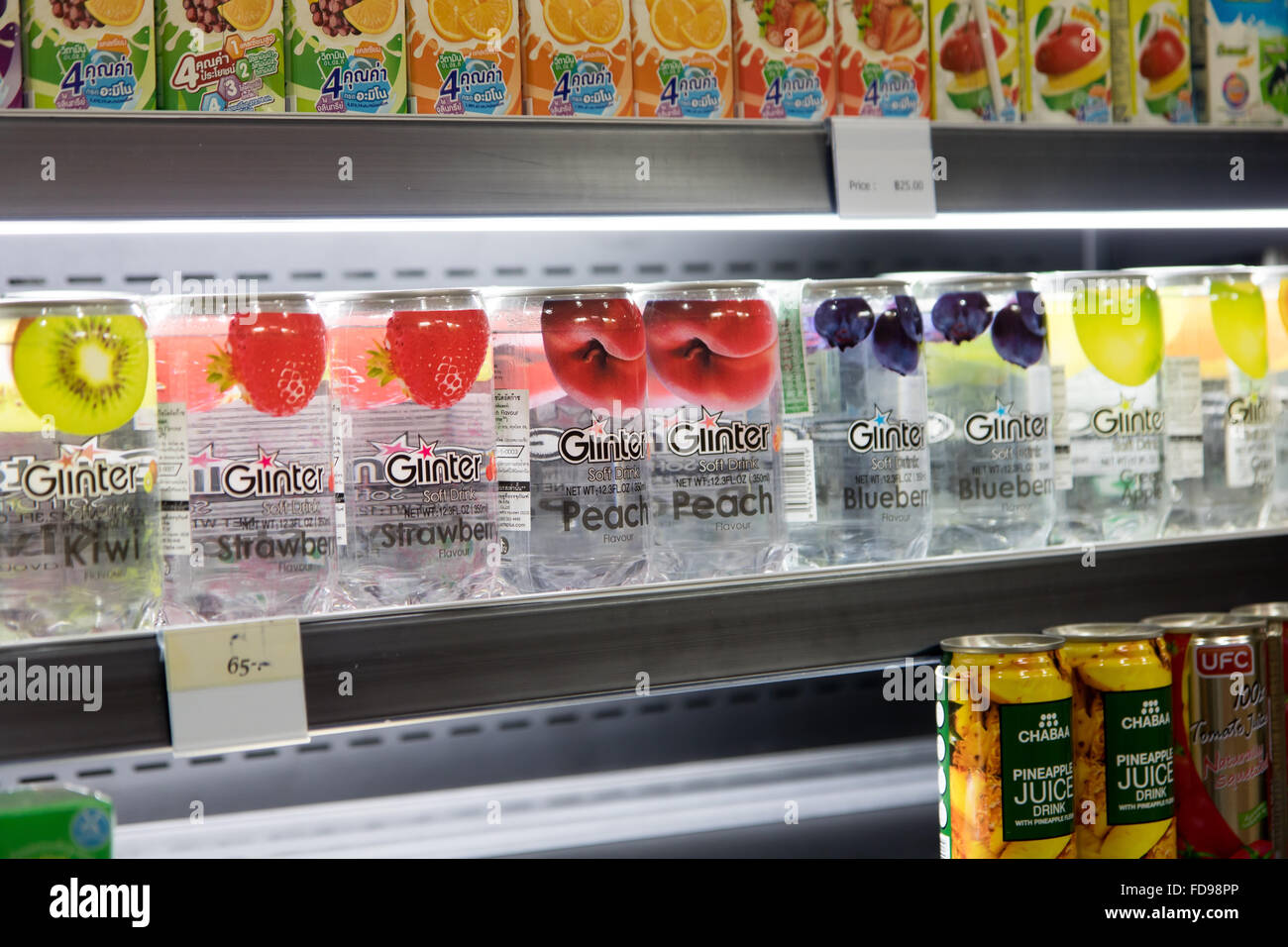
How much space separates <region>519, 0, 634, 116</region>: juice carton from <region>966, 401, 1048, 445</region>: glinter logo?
1.49 feet

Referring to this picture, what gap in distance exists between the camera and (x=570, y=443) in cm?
103

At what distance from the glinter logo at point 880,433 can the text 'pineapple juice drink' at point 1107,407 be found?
8.0 inches

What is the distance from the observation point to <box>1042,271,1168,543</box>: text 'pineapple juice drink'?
1249 millimetres

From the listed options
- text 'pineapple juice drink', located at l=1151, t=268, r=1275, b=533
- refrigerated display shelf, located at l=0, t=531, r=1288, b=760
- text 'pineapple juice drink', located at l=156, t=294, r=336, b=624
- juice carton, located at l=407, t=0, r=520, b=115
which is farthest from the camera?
text 'pineapple juice drink', located at l=1151, t=268, r=1275, b=533

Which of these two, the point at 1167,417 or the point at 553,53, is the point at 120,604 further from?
the point at 1167,417

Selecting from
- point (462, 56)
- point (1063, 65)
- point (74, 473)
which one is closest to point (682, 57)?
point (462, 56)

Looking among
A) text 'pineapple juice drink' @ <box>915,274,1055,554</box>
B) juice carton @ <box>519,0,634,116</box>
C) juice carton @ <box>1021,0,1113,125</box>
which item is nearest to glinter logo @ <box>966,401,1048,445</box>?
text 'pineapple juice drink' @ <box>915,274,1055,554</box>

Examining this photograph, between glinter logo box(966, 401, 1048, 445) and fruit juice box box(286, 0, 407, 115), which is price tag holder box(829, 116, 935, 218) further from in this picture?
fruit juice box box(286, 0, 407, 115)

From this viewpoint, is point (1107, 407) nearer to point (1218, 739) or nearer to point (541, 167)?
point (1218, 739)

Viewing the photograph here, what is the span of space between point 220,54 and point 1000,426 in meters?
0.79

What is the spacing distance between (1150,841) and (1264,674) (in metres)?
0.21

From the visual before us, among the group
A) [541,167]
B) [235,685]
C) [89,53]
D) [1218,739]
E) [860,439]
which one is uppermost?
[89,53]

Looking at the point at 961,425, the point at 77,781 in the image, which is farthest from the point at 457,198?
the point at 77,781

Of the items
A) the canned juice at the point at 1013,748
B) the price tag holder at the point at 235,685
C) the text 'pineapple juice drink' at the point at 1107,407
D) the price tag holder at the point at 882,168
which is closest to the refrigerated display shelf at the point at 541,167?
the price tag holder at the point at 882,168
